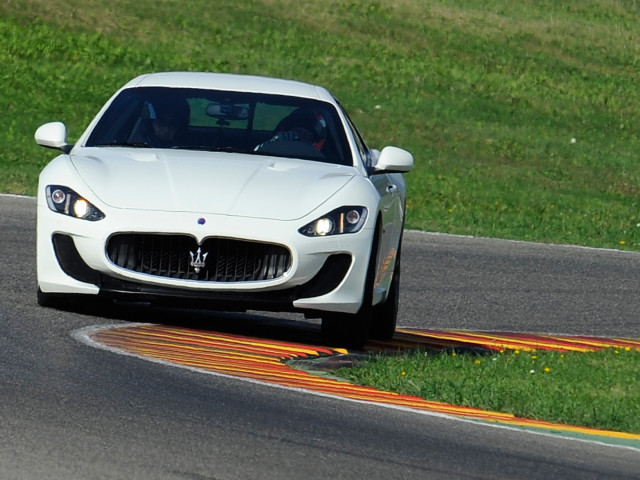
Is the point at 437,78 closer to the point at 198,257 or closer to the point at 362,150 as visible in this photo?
the point at 362,150

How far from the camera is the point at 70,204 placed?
8.84 metres

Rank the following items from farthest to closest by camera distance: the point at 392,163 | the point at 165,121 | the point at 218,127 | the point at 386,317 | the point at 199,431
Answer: the point at 386,317 < the point at 218,127 < the point at 165,121 < the point at 392,163 < the point at 199,431

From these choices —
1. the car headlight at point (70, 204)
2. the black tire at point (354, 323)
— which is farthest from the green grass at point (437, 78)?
the car headlight at point (70, 204)

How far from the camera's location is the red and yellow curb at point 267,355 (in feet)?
24.6

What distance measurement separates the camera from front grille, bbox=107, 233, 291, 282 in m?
8.66

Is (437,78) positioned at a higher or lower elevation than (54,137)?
lower

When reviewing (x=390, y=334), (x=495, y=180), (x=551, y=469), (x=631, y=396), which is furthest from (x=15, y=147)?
(x=551, y=469)

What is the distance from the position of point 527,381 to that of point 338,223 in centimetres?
128

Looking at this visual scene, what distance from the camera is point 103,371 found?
298 inches

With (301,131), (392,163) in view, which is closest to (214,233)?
(392,163)

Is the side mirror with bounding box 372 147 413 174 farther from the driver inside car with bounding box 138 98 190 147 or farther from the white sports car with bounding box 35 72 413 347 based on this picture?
the driver inside car with bounding box 138 98 190 147

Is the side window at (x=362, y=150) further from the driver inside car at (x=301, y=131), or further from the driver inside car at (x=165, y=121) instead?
the driver inside car at (x=165, y=121)

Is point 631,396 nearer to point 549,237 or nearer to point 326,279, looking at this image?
point 326,279

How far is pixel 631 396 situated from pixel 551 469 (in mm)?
2327
